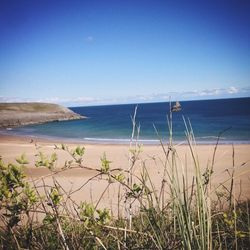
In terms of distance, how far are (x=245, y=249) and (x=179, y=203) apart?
3.40 ft

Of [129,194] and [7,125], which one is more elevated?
[129,194]

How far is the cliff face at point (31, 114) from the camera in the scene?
52344mm

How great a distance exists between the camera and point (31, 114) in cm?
5966

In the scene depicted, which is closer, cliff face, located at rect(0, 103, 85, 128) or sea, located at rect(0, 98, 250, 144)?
sea, located at rect(0, 98, 250, 144)

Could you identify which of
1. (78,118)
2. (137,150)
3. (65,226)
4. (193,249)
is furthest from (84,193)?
(78,118)

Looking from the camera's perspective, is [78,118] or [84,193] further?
[78,118]

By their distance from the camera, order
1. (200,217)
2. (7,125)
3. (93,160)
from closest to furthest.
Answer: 1. (200,217)
2. (93,160)
3. (7,125)

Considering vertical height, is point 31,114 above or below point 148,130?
above

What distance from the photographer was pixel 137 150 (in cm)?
204

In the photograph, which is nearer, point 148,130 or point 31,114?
point 148,130

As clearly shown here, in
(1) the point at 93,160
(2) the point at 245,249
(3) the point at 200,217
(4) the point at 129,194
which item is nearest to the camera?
(3) the point at 200,217

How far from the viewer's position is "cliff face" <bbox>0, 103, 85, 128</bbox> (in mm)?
52344

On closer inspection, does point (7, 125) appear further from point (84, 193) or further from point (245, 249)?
point (245, 249)

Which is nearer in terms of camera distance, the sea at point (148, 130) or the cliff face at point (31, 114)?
the sea at point (148, 130)
